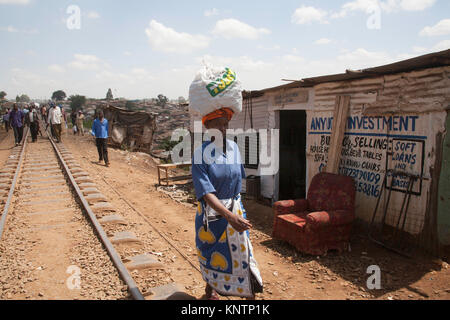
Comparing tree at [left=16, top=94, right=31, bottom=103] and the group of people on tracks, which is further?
tree at [left=16, top=94, right=31, bottom=103]

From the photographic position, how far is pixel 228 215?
2506 mm

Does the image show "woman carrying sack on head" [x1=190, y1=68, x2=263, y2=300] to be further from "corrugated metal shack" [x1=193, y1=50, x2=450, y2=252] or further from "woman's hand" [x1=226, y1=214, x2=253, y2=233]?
"corrugated metal shack" [x1=193, y1=50, x2=450, y2=252]

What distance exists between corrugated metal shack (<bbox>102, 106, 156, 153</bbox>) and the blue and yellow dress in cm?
1655

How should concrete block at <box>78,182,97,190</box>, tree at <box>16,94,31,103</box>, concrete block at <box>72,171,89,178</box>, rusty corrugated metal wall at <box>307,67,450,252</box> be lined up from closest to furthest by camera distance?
rusty corrugated metal wall at <box>307,67,450,252</box> < concrete block at <box>78,182,97,190</box> < concrete block at <box>72,171,89,178</box> < tree at <box>16,94,31,103</box>

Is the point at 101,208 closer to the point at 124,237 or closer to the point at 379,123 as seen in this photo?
the point at 124,237

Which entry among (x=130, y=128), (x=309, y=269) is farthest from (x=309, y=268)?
(x=130, y=128)

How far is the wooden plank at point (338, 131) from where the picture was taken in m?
6.51

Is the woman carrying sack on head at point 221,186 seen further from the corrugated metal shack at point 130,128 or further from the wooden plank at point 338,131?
the corrugated metal shack at point 130,128

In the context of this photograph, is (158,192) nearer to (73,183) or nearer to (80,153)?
(73,183)

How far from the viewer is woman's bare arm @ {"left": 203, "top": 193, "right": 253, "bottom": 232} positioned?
249cm

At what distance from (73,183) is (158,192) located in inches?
105

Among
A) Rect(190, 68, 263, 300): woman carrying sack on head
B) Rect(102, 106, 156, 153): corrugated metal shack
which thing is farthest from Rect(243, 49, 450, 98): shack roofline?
Rect(102, 106, 156, 153): corrugated metal shack

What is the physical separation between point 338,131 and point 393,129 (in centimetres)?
114
